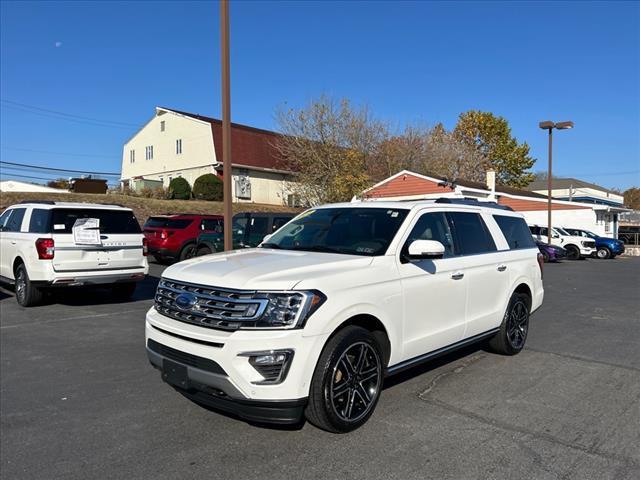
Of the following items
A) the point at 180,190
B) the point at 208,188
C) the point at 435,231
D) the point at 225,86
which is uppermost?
the point at 225,86

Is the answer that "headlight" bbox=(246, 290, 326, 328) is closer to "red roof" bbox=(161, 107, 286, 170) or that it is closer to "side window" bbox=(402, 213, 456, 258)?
"side window" bbox=(402, 213, 456, 258)

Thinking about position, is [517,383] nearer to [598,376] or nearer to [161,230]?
[598,376]

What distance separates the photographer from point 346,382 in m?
3.79

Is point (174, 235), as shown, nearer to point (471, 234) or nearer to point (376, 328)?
point (471, 234)

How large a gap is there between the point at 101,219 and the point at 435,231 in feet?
22.3

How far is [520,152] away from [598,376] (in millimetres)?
52371

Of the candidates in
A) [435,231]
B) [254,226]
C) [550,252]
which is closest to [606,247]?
[550,252]

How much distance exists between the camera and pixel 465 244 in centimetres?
533

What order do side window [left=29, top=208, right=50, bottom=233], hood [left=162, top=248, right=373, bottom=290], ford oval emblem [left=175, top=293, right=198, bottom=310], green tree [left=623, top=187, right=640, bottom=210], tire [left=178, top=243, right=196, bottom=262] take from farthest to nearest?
1. green tree [left=623, top=187, right=640, bottom=210]
2. tire [left=178, top=243, right=196, bottom=262]
3. side window [left=29, top=208, right=50, bottom=233]
4. ford oval emblem [left=175, top=293, right=198, bottom=310]
5. hood [left=162, top=248, right=373, bottom=290]

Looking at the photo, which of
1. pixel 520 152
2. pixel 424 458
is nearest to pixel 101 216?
pixel 424 458

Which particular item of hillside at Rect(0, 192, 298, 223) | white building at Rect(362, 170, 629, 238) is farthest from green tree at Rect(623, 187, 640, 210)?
hillside at Rect(0, 192, 298, 223)

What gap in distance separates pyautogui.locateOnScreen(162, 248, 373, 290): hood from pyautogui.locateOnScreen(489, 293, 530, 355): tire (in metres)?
2.62

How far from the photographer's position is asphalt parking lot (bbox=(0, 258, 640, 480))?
133 inches

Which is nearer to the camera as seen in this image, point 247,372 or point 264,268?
point 247,372
